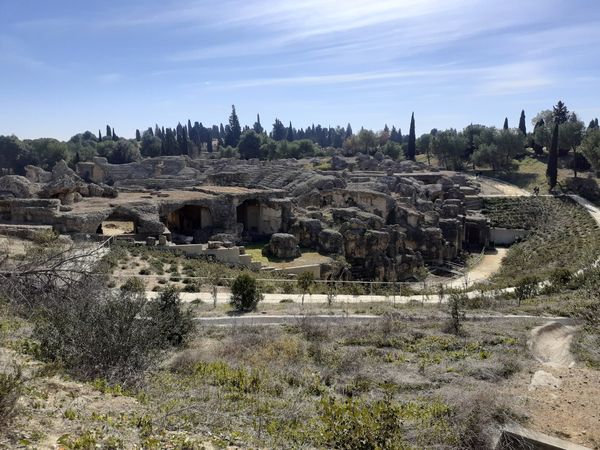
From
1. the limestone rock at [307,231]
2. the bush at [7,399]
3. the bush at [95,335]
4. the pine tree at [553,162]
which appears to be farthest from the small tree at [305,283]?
the pine tree at [553,162]

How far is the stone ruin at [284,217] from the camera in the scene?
2589cm

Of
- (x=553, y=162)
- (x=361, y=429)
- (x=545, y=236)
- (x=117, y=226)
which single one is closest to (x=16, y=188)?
(x=117, y=226)

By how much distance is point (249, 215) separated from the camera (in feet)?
113

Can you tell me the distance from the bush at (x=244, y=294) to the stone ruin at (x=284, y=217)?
9.45 metres

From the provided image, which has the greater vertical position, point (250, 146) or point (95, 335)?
point (250, 146)

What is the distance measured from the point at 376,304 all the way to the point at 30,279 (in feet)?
43.1

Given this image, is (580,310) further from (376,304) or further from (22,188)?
(22,188)

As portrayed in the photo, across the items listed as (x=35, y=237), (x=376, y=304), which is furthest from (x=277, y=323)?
(x=35, y=237)

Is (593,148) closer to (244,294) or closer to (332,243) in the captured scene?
(332,243)

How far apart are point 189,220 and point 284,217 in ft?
20.3

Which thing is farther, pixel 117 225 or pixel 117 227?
pixel 117 225

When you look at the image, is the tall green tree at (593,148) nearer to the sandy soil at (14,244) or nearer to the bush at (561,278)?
the bush at (561,278)

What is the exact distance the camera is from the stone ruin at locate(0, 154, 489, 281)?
2589 centimetres

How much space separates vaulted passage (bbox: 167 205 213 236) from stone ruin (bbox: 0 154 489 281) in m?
0.06
